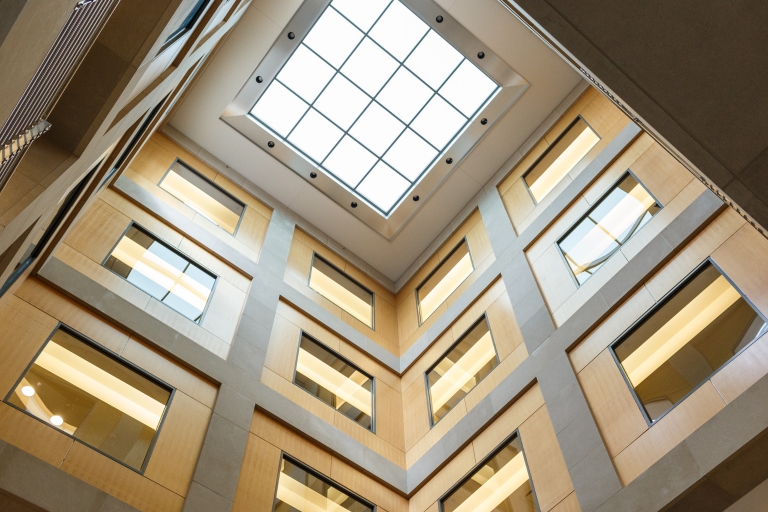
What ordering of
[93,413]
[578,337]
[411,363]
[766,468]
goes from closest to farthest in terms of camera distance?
[766,468] < [93,413] < [578,337] < [411,363]

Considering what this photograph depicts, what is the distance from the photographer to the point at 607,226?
66.1ft

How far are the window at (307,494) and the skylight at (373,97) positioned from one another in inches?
591

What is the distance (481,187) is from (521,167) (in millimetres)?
2282

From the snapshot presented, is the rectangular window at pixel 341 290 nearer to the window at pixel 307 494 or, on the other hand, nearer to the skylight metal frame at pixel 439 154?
the skylight metal frame at pixel 439 154

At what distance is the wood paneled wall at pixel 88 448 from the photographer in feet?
43.7

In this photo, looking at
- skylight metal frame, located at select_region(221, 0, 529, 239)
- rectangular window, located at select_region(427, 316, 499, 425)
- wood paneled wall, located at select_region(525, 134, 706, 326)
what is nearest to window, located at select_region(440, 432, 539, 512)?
rectangular window, located at select_region(427, 316, 499, 425)

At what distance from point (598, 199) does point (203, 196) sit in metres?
15.0

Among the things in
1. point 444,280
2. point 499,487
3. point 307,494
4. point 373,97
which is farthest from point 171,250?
point 499,487

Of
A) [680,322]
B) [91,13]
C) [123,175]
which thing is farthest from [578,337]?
[123,175]

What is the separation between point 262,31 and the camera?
25984mm

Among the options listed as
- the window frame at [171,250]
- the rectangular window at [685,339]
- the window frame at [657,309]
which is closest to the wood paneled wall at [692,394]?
the window frame at [657,309]

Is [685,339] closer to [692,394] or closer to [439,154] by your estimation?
[692,394]

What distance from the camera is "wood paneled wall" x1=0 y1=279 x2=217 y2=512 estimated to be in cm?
1330

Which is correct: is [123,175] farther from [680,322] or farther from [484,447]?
[680,322]
